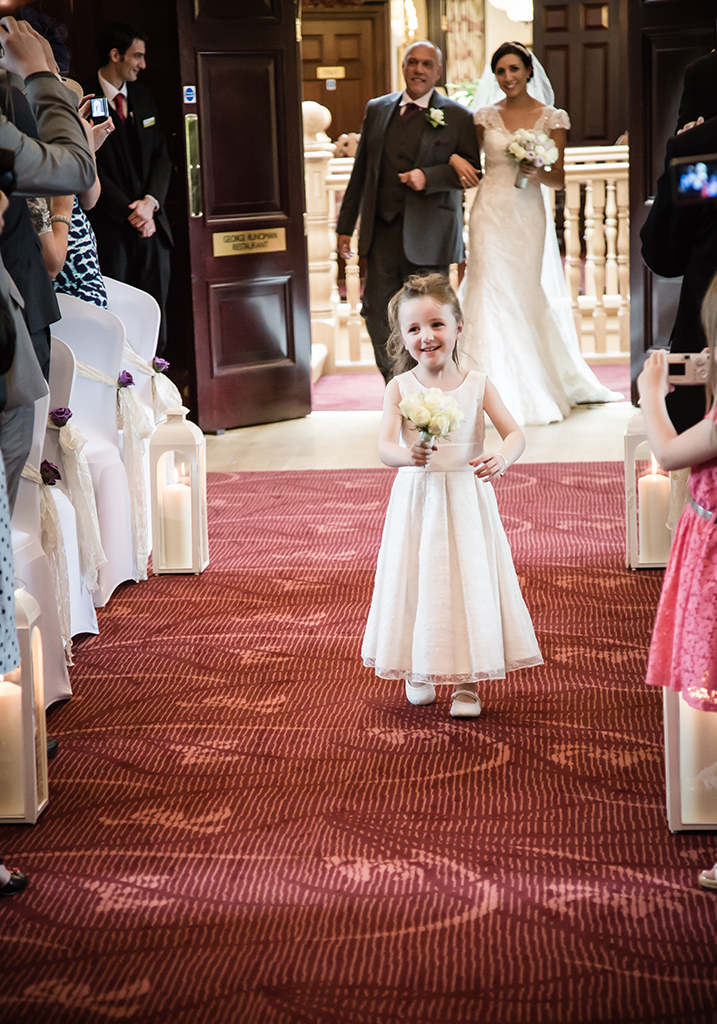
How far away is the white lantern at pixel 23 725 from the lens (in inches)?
97.3

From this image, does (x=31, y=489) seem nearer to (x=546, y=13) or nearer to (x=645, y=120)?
(x=645, y=120)

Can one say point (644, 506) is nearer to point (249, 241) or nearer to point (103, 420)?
point (103, 420)

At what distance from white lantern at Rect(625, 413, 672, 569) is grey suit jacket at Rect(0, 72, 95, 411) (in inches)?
82.1

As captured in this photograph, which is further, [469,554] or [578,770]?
[469,554]

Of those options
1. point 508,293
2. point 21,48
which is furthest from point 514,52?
point 21,48

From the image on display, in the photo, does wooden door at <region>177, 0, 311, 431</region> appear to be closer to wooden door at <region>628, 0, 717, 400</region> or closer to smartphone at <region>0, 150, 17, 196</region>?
wooden door at <region>628, 0, 717, 400</region>

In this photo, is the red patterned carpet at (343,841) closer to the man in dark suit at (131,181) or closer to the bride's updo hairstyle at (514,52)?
the man in dark suit at (131,181)

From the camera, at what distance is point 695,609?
221cm

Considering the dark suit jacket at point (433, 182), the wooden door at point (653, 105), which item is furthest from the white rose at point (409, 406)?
the wooden door at point (653, 105)

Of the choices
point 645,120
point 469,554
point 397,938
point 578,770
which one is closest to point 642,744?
point 578,770

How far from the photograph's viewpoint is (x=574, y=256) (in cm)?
902

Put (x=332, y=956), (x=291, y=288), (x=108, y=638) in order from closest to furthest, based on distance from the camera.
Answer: (x=332, y=956) < (x=108, y=638) < (x=291, y=288)

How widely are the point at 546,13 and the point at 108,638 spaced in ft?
38.6

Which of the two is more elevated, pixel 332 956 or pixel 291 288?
pixel 291 288
